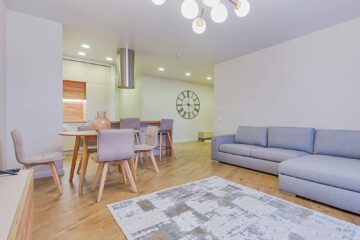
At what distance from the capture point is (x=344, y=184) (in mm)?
1900

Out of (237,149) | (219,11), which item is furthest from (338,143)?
(219,11)

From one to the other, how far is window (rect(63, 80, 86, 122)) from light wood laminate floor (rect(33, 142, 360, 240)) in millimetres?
2132

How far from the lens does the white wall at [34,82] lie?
106 inches

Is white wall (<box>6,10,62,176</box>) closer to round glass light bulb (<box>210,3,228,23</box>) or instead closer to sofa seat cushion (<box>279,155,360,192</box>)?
round glass light bulb (<box>210,3,228,23</box>)

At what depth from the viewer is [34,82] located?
9.34 ft

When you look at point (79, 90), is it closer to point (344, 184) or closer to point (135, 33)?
point (135, 33)

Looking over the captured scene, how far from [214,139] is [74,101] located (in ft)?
13.2

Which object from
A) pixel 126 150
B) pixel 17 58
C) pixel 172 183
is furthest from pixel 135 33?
pixel 172 183

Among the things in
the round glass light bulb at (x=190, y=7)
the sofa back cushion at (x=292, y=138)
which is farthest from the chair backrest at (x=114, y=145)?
the sofa back cushion at (x=292, y=138)

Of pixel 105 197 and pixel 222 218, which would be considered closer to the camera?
pixel 222 218

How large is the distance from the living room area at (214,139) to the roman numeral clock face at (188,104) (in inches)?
98.8

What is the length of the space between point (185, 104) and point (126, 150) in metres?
5.37

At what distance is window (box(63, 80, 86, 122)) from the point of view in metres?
5.03

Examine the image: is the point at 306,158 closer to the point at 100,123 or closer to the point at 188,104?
the point at 100,123
